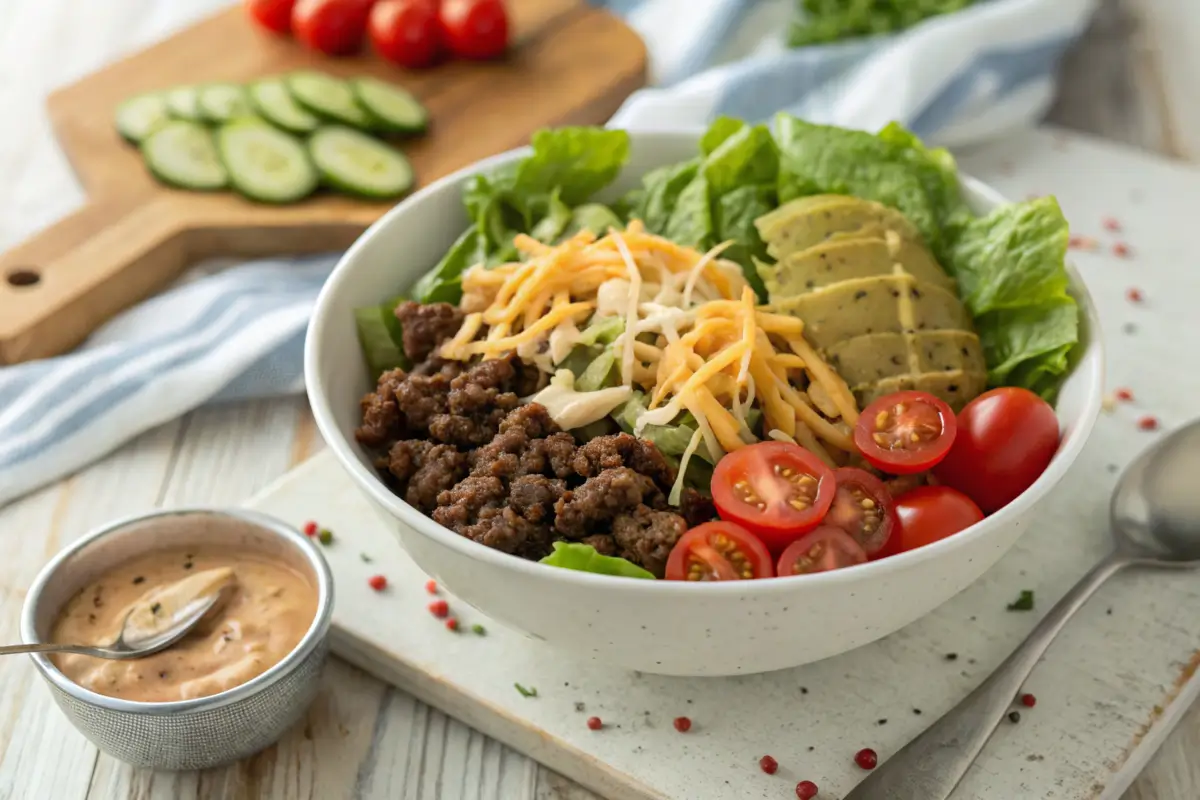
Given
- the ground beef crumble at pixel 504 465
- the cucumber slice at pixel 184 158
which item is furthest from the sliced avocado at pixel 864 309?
the cucumber slice at pixel 184 158

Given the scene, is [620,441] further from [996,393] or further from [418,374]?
[996,393]

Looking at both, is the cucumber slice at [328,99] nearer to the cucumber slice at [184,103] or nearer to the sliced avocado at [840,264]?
the cucumber slice at [184,103]

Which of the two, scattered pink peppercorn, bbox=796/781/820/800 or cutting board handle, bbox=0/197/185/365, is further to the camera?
cutting board handle, bbox=0/197/185/365

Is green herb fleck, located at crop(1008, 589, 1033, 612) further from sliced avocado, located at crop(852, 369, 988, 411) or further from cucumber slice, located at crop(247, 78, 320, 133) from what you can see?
cucumber slice, located at crop(247, 78, 320, 133)

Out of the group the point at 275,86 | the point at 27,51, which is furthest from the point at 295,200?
the point at 27,51

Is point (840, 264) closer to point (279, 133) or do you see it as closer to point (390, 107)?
point (390, 107)

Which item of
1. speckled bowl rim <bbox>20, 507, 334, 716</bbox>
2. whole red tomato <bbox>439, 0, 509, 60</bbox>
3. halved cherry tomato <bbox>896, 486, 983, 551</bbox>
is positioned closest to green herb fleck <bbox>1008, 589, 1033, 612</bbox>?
halved cherry tomato <bbox>896, 486, 983, 551</bbox>
